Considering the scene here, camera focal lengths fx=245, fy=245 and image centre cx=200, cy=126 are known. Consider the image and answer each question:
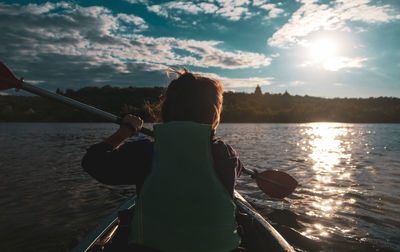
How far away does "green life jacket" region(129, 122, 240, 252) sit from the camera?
1605 millimetres

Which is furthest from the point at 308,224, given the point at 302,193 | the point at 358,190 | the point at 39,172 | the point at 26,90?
the point at 39,172

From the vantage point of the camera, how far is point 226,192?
1718 millimetres

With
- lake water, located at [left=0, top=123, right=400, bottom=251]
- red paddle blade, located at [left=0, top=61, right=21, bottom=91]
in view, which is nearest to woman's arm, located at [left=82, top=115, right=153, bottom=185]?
red paddle blade, located at [left=0, top=61, right=21, bottom=91]

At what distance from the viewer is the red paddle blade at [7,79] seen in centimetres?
328

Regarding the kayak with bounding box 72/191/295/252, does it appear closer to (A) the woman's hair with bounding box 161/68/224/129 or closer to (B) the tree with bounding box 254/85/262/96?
(A) the woman's hair with bounding box 161/68/224/129

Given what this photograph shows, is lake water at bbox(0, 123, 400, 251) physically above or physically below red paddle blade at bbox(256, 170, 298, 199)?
below

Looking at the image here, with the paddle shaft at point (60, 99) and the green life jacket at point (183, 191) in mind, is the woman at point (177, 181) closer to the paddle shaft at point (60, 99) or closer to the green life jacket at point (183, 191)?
the green life jacket at point (183, 191)

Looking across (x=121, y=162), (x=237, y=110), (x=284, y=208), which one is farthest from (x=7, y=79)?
(x=237, y=110)

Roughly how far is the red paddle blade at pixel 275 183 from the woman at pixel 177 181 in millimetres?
3226

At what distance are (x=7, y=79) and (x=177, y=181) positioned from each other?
3.17m

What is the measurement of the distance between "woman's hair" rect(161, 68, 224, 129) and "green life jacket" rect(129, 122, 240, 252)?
0.24 m

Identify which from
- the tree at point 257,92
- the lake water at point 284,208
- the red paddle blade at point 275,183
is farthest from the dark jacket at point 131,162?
the tree at point 257,92

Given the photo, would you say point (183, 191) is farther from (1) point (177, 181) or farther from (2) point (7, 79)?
(2) point (7, 79)

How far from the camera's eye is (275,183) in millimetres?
4859
